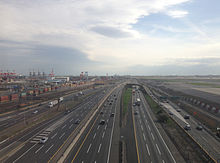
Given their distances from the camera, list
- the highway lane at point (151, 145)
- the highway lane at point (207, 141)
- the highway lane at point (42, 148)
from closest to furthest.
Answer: the highway lane at point (42, 148) < the highway lane at point (151, 145) < the highway lane at point (207, 141)

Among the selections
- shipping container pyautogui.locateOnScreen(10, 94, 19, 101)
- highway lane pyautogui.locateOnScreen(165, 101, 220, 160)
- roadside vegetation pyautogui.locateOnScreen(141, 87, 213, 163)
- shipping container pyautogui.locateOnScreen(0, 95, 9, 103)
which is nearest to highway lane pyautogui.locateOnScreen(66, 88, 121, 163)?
roadside vegetation pyautogui.locateOnScreen(141, 87, 213, 163)

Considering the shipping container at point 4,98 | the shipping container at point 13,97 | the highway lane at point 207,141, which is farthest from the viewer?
the shipping container at point 13,97

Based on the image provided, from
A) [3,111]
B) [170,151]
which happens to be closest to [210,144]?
[170,151]

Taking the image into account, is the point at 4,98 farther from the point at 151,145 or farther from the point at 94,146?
the point at 151,145

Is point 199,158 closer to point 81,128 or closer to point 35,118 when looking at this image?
point 81,128

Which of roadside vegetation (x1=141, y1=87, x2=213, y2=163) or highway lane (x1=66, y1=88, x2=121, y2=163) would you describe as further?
roadside vegetation (x1=141, y1=87, x2=213, y2=163)

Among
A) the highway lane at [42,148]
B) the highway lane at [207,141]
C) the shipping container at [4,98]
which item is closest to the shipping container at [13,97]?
the shipping container at [4,98]

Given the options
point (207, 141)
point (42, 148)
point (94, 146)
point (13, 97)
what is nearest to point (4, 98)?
point (13, 97)

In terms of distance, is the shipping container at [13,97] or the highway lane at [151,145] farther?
the shipping container at [13,97]

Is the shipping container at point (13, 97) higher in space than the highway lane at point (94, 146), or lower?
higher

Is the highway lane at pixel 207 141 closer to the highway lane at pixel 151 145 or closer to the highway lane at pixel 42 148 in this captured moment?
the highway lane at pixel 151 145

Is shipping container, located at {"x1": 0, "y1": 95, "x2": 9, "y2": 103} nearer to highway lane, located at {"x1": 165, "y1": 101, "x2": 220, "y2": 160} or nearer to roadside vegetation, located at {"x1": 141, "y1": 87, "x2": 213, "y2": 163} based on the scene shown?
roadside vegetation, located at {"x1": 141, "y1": 87, "x2": 213, "y2": 163}
